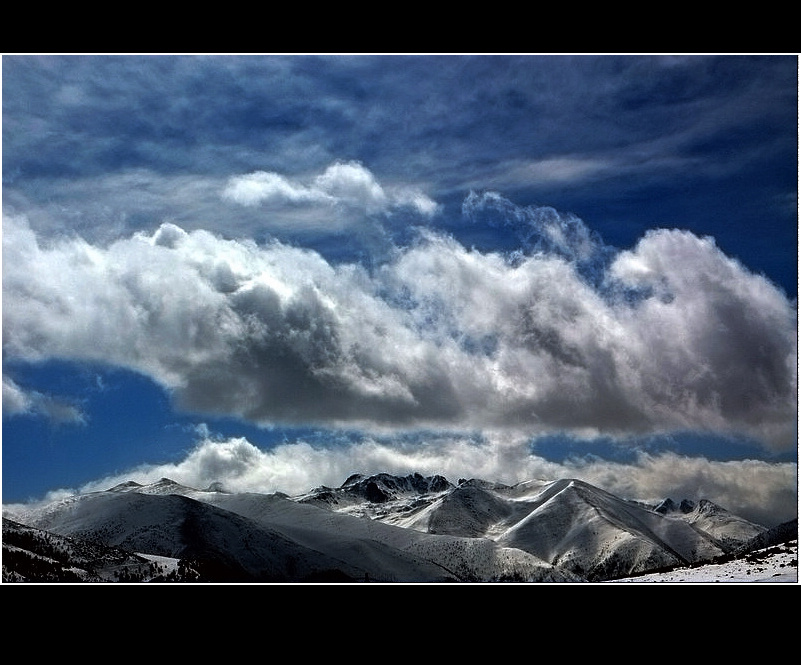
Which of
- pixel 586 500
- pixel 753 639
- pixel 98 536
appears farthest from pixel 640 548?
pixel 753 639

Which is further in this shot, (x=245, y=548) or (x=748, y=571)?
(x=245, y=548)

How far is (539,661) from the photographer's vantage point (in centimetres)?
1073

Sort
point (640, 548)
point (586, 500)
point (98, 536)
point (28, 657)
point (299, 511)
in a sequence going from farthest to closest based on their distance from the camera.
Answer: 1. point (586, 500)
2. point (640, 548)
3. point (299, 511)
4. point (98, 536)
5. point (28, 657)

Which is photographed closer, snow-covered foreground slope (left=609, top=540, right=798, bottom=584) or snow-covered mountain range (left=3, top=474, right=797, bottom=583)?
snow-covered foreground slope (left=609, top=540, right=798, bottom=584)

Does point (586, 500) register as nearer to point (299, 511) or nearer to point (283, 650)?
point (299, 511)

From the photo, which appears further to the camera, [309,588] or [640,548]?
[640,548]

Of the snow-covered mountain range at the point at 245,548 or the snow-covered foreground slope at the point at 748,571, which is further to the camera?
the snow-covered mountain range at the point at 245,548
